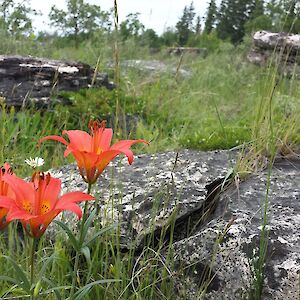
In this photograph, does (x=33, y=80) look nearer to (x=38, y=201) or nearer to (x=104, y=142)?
(x=104, y=142)

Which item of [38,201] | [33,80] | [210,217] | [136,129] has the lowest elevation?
[136,129]

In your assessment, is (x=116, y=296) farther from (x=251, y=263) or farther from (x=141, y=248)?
(x=251, y=263)

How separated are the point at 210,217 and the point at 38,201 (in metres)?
1.13

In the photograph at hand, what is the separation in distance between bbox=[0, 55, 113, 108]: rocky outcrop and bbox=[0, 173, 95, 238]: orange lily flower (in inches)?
111

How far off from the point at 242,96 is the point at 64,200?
4507 mm

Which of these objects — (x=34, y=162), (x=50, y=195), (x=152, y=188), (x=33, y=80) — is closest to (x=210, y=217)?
(x=152, y=188)

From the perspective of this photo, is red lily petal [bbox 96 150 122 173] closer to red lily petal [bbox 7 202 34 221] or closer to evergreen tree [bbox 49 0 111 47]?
red lily petal [bbox 7 202 34 221]

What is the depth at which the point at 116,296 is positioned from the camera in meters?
1.71

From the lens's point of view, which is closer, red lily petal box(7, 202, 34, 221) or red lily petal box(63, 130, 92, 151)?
red lily petal box(7, 202, 34, 221)

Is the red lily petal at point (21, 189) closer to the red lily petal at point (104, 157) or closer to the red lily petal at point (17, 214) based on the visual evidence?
the red lily petal at point (17, 214)

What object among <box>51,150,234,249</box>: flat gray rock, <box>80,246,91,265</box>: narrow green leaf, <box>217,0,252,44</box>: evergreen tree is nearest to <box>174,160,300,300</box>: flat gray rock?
<box>51,150,234,249</box>: flat gray rock

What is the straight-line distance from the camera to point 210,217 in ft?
6.77

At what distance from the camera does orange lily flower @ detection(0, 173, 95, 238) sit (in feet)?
3.33

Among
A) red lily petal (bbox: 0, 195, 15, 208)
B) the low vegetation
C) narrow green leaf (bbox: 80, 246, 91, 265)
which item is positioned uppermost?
red lily petal (bbox: 0, 195, 15, 208)
